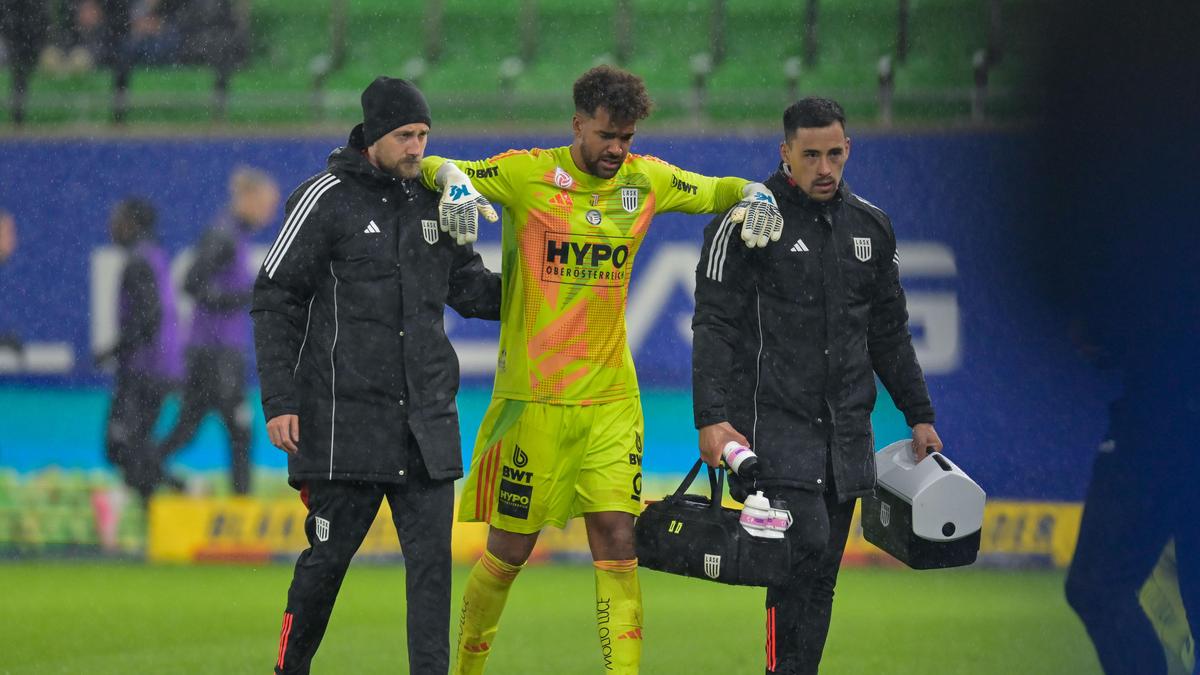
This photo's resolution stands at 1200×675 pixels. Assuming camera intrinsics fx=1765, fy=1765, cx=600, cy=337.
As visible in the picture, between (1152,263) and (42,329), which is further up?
(1152,263)

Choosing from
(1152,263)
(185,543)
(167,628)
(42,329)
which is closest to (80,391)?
(42,329)

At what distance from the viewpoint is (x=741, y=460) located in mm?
5168

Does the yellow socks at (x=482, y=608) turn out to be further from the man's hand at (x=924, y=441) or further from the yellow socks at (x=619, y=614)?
the man's hand at (x=924, y=441)

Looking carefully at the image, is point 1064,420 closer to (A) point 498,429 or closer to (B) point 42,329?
(A) point 498,429

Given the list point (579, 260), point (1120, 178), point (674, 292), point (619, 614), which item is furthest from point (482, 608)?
point (1120, 178)

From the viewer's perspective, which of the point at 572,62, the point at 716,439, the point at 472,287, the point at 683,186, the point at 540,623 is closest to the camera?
the point at 716,439

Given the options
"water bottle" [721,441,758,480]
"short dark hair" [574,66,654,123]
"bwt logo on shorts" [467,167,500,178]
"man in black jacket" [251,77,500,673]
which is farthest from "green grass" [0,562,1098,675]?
"short dark hair" [574,66,654,123]

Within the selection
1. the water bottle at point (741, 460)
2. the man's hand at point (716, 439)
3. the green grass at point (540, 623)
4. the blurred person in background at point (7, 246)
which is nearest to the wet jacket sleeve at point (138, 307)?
the blurred person in background at point (7, 246)

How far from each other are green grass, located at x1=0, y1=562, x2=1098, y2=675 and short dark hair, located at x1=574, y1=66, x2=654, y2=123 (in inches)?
90.5

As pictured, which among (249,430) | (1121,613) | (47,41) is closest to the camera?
(1121,613)

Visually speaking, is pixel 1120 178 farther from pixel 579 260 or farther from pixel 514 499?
pixel 514 499

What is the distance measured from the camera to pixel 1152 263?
879cm

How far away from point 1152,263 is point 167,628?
5.03 meters

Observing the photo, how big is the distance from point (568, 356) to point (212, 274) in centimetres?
421
